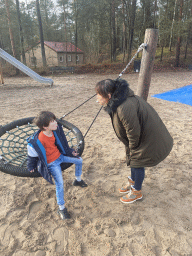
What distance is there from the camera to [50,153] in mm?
1962

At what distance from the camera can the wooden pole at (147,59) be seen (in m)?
2.57

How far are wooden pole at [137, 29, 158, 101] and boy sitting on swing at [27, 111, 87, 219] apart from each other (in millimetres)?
1530

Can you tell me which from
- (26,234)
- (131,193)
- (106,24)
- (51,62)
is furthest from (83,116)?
(51,62)

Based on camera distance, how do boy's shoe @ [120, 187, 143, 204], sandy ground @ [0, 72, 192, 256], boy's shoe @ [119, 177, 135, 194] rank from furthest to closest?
boy's shoe @ [119, 177, 135, 194], boy's shoe @ [120, 187, 143, 204], sandy ground @ [0, 72, 192, 256]

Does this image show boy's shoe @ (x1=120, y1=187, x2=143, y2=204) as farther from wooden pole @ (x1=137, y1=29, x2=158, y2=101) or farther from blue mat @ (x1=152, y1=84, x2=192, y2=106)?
blue mat @ (x1=152, y1=84, x2=192, y2=106)

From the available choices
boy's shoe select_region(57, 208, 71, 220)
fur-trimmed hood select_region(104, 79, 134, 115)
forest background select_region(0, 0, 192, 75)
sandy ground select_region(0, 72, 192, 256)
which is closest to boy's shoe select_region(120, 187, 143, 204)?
sandy ground select_region(0, 72, 192, 256)

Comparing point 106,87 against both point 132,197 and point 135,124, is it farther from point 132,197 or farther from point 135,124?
point 132,197

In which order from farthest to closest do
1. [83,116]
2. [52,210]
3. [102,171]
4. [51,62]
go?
[51,62], [83,116], [102,171], [52,210]

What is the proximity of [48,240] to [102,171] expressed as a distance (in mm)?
1269

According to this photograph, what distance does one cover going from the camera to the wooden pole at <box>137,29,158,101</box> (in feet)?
8.42

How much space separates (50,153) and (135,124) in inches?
38.2

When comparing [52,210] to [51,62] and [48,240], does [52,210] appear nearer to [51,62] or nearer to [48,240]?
[48,240]

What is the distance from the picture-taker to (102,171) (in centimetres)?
284

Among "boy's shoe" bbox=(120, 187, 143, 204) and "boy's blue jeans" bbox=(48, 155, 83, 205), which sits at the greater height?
"boy's blue jeans" bbox=(48, 155, 83, 205)
